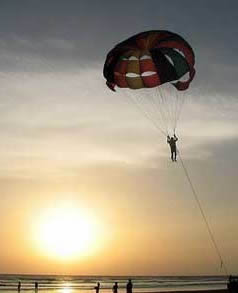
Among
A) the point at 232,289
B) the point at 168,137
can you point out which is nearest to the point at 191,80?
the point at 168,137

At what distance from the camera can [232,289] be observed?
25.1 metres

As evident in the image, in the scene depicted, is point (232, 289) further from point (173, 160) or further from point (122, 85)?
point (122, 85)

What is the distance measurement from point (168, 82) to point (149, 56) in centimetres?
177

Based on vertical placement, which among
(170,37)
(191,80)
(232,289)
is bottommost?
(232,289)

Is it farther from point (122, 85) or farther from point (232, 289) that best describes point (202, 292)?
point (122, 85)

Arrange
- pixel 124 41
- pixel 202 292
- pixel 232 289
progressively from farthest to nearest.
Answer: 1. pixel 124 41
2. pixel 202 292
3. pixel 232 289

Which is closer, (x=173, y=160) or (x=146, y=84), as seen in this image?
(x=173, y=160)

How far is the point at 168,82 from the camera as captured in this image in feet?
95.3

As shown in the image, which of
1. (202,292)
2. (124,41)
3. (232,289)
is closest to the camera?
(232,289)

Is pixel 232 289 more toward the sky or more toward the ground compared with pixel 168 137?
more toward the ground

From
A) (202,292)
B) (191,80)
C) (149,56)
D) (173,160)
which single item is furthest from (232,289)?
(149,56)

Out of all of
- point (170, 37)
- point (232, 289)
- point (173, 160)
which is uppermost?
point (170, 37)

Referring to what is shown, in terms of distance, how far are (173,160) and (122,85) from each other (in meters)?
5.43

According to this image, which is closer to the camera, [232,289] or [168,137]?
[232,289]
